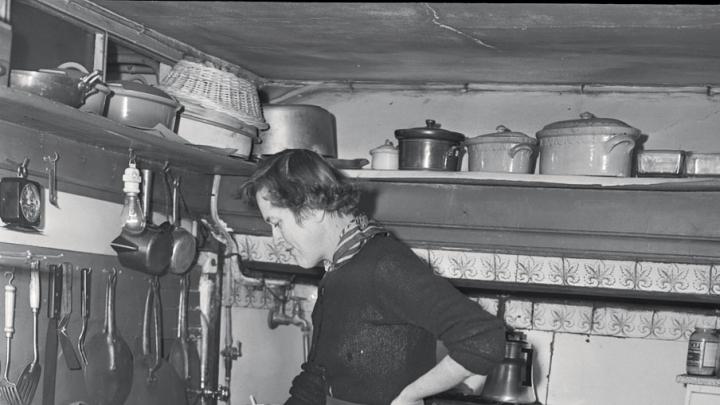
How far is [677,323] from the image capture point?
274cm

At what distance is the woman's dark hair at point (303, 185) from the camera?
181 centimetres

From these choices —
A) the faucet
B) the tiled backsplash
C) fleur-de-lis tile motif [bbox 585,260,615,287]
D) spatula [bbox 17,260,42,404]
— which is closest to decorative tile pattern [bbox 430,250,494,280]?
the tiled backsplash

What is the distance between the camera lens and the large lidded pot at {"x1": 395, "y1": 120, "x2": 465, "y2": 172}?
258 centimetres

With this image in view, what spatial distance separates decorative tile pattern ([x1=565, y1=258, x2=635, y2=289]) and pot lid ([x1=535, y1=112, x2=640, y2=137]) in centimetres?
40

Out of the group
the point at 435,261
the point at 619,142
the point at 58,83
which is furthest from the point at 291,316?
the point at 58,83

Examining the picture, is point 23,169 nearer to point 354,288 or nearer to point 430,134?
point 354,288

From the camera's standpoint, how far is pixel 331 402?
1.87 meters

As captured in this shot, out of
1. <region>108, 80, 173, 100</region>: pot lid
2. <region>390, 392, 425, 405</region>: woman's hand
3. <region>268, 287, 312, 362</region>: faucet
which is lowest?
<region>268, 287, 312, 362</region>: faucet

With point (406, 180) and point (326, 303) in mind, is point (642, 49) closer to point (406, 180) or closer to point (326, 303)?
point (406, 180)

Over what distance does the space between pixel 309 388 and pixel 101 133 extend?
75cm

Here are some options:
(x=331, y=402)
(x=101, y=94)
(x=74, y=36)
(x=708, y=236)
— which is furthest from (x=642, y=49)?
(x=74, y=36)

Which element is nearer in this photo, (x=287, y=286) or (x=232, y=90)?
(x=232, y=90)

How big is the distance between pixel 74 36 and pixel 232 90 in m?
0.45

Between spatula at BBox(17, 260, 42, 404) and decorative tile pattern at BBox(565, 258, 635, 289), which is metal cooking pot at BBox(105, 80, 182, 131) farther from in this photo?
decorative tile pattern at BBox(565, 258, 635, 289)
